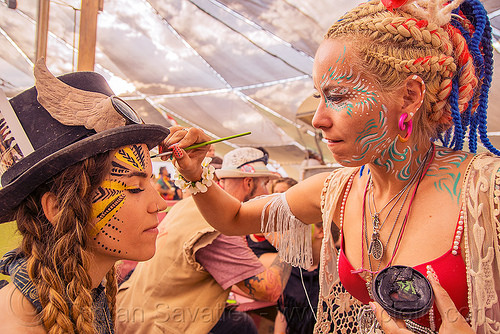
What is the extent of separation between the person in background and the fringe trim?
5.06 metres

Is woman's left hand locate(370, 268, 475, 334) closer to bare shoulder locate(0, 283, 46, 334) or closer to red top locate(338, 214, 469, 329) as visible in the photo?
red top locate(338, 214, 469, 329)

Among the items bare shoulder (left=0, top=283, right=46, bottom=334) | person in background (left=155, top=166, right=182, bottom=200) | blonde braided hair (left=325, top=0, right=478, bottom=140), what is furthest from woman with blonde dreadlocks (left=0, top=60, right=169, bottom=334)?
person in background (left=155, top=166, right=182, bottom=200)

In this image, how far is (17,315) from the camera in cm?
110

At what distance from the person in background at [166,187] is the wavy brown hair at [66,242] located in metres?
5.45

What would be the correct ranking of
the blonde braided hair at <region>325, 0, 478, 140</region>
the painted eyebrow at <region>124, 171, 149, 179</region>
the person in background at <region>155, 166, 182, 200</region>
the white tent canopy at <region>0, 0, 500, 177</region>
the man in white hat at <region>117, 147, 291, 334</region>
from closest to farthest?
the blonde braided hair at <region>325, 0, 478, 140</region>
the painted eyebrow at <region>124, 171, 149, 179</region>
the man in white hat at <region>117, 147, 291, 334</region>
the white tent canopy at <region>0, 0, 500, 177</region>
the person in background at <region>155, 166, 182, 200</region>

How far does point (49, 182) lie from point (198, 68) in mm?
5891

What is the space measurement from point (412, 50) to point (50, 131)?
1184mm

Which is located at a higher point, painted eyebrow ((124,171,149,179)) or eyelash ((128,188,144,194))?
painted eyebrow ((124,171,149,179))

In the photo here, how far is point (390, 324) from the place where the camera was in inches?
38.5

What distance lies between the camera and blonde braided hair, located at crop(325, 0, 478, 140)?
3.86ft

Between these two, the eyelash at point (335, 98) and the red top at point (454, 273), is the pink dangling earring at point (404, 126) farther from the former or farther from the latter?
the red top at point (454, 273)

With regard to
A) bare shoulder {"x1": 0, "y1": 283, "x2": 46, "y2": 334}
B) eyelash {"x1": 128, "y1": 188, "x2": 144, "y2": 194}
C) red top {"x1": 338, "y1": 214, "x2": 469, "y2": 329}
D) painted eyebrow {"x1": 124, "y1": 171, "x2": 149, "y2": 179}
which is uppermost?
red top {"x1": 338, "y1": 214, "x2": 469, "y2": 329}

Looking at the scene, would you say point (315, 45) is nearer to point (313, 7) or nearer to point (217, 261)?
point (313, 7)

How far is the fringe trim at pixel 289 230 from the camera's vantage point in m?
1.74
